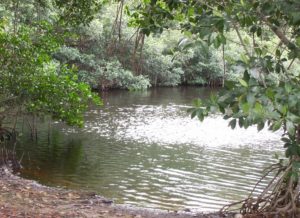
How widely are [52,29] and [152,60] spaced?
23.6 m

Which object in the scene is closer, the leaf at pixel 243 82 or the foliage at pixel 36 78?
the leaf at pixel 243 82

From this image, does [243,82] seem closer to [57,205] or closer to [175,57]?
[175,57]

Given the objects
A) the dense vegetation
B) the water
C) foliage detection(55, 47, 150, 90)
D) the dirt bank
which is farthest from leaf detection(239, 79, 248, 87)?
foliage detection(55, 47, 150, 90)

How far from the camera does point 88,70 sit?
30016 millimetres

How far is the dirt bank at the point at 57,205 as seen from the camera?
641 cm

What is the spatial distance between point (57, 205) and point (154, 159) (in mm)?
6322

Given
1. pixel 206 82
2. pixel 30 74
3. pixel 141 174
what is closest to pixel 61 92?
pixel 30 74

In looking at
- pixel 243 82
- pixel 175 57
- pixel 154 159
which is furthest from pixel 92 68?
pixel 243 82

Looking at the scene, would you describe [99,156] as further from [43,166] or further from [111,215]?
[111,215]

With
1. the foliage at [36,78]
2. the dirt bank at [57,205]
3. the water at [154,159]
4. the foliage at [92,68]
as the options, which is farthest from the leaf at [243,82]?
the foliage at [92,68]

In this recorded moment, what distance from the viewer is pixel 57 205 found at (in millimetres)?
7090

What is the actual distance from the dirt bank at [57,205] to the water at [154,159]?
144 centimetres

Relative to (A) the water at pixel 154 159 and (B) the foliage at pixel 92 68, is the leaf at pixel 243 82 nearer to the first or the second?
(A) the water at pixel 154 159

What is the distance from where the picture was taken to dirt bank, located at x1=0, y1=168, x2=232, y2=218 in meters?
6.41
